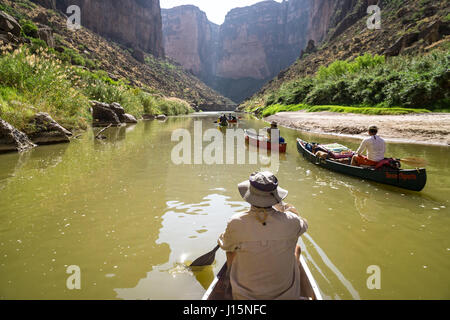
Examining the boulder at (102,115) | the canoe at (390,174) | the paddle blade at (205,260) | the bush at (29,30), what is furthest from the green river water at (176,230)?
the bush at (29,30)

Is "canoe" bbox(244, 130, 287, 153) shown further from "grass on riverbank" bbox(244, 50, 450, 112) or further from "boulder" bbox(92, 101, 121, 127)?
"boulder" bbox(92, 101, 121, 127)

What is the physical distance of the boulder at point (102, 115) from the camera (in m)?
25.8

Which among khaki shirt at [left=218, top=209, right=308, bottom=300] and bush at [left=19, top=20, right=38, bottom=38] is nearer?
khaki shirt at [left=218, top=209, right=308, bottom=300]

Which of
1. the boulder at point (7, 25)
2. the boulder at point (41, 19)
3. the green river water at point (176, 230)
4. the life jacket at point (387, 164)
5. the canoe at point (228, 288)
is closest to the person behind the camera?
the canoe at point (228, 288)

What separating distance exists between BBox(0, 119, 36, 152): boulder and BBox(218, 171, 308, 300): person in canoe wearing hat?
41.3 ft

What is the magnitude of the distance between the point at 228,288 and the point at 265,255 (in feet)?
2.16

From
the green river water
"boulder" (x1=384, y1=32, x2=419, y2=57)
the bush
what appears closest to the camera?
the green river water

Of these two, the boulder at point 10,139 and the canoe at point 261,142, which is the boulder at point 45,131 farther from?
the canoe at point 261,142

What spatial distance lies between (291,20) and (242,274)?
226216 millimetres

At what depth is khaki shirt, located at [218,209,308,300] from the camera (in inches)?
97.1

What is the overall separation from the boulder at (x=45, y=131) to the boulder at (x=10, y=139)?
1.20 metres

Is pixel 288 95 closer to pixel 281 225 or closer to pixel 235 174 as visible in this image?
pixel 235 174

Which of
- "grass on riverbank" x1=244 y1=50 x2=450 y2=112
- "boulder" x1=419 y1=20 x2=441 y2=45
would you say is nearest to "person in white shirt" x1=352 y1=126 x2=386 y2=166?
"grass on riverbank" x1=244 y1=50 x2=450 y2=112
